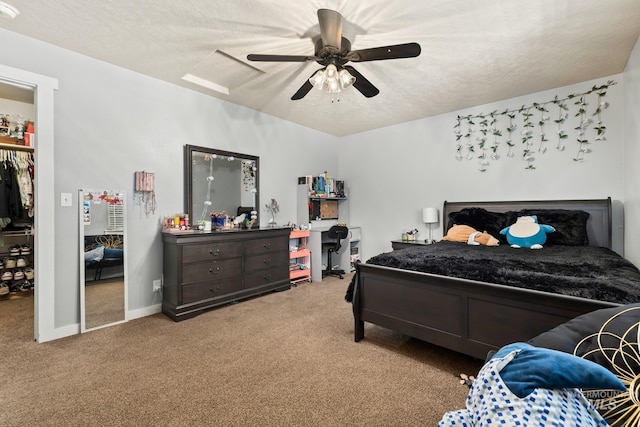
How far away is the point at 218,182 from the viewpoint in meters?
3.80

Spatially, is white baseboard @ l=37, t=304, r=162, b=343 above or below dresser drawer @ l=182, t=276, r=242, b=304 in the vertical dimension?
Result: below

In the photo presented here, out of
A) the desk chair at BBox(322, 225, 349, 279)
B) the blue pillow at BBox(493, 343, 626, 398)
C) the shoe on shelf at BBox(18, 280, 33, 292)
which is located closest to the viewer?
the blue pillow at BBox(493, 343, 626, 398)

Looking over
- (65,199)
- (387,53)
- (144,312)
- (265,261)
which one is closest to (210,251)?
(265,261)

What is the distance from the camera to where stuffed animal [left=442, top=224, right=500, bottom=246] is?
3316mm

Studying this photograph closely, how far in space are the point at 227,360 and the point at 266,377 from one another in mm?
398

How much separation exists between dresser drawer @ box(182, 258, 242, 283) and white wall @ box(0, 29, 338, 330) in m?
0.48

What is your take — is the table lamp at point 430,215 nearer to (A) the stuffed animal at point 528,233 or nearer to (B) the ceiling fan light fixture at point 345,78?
(A) the stuffed animal at point 528,233

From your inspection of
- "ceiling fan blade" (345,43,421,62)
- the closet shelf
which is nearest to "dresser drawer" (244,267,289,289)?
"ceiling fan blade" (345,43,421,62)

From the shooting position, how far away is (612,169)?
3244 millimetres

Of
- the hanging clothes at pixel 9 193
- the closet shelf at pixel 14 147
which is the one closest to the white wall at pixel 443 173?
the closet shelf at pixel 14 147

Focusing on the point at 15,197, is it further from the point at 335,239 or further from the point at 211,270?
the point at 335,239

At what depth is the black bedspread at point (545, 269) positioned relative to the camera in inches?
63.6

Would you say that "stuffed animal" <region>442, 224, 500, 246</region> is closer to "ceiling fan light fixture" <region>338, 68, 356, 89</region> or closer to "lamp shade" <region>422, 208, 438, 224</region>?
"lamp shade" <region>422, 208, 438, 224</region>

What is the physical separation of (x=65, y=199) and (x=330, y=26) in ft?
9.05
